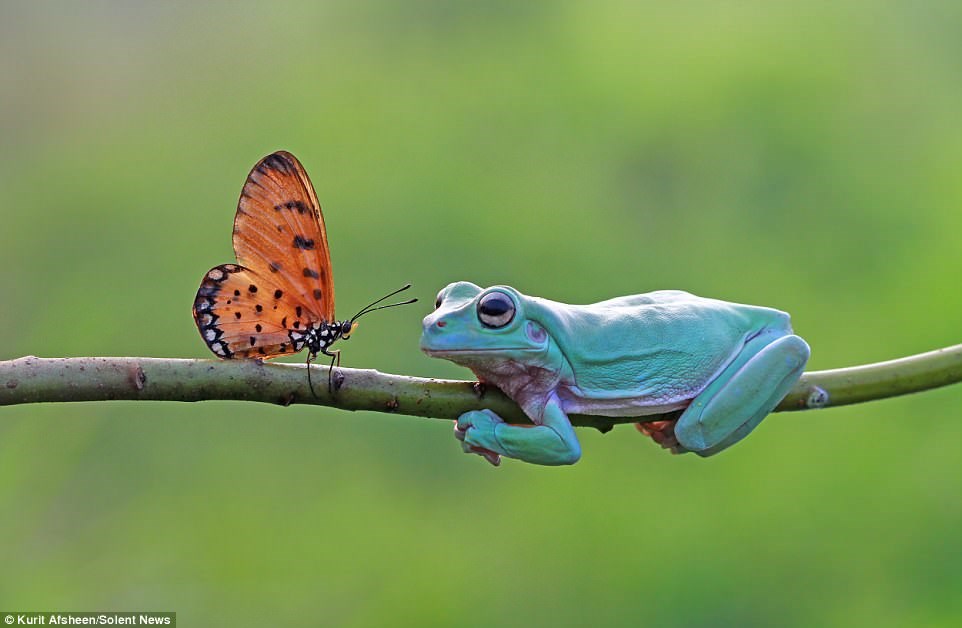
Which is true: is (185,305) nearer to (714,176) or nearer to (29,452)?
(29,452)

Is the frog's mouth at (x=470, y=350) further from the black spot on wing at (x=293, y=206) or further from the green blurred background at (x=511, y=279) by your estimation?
the green blurred background at (x=511, y=279)

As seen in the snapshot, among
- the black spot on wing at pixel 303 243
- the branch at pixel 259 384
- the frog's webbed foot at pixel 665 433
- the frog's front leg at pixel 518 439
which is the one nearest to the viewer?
the branch at pixel 259 384

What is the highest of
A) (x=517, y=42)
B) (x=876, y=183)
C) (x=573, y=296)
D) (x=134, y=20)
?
(x=134, y=20)

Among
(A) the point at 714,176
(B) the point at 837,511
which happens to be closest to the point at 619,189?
(A) the point at 714,176

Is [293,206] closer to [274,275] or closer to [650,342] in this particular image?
[274,275]

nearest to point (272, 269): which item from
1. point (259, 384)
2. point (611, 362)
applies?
point (259, 384)

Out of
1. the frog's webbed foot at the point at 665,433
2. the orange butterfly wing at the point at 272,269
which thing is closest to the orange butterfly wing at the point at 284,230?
the orange butterfly wing at the point at 272,269

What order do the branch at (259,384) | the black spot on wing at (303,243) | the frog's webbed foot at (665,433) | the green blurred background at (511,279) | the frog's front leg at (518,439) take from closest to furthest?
the branch at (259,384), the frog's front leg at (518,439), the black spot on wing at (303,243), the frog's webbed foot at (665,433), the green blurred background at (511,279)

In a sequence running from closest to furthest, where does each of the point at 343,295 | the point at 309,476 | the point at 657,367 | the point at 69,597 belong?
1. the point at 657,367
2. the point at 69,597
3. the point at 309,476
4. the point at 343,295
